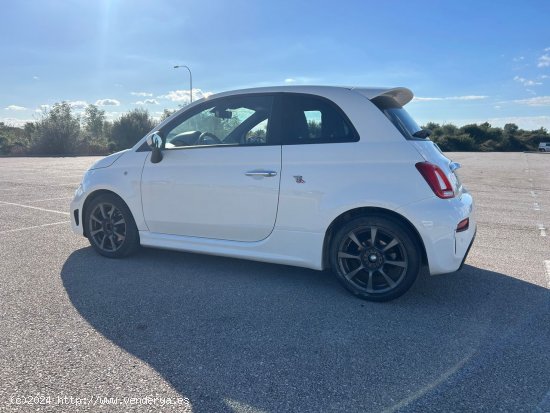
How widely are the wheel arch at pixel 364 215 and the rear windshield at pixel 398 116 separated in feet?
2.24

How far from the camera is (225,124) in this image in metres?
4.25

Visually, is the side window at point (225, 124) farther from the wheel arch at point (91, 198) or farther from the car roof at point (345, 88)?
the wheel arch at point (91, 198)

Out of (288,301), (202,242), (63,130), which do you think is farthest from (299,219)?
(63,130)

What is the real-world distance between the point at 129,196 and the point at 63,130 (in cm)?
4001

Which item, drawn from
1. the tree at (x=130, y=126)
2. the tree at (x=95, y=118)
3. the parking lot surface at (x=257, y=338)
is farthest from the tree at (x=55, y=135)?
the parking lot surface at (x=257, y=338)

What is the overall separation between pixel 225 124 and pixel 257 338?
2.22m

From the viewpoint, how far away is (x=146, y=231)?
4555mm

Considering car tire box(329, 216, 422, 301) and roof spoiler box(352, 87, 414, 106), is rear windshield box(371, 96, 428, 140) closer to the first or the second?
roof spoiler box(352, 87, 414, 106)

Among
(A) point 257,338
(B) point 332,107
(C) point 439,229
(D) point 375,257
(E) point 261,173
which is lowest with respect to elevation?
(A) point 257,338

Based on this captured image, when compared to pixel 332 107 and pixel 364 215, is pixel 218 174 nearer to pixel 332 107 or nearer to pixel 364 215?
pixel 332 107

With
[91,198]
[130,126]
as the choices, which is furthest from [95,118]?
[91,198]

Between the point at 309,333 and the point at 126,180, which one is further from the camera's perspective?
the point at 126,180

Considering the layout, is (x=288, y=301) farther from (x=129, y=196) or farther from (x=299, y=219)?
(x=129, y=196)

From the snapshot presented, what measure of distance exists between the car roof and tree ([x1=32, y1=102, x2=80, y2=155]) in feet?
131
